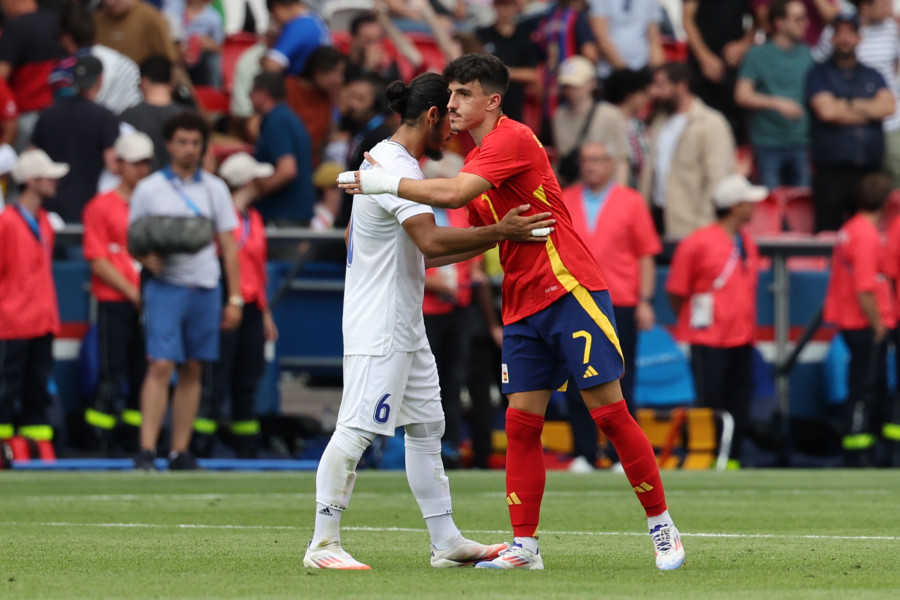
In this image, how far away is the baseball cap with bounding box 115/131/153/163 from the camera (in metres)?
13.2

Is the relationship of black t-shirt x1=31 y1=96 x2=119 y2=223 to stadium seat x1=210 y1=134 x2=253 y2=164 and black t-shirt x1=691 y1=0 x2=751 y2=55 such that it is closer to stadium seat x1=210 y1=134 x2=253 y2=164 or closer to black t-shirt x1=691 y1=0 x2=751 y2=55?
stadium seat x1=210 y1=134 x2=253 y2=164

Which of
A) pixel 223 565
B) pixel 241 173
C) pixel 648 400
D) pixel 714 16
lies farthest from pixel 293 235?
pixel 223 565

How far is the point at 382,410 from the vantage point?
21.2 feet

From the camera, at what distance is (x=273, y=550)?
724 cm

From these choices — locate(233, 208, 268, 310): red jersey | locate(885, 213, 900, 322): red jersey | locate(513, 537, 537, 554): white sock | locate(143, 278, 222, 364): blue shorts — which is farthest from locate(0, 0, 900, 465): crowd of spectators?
locate(513, 537, 537, 554): white sock

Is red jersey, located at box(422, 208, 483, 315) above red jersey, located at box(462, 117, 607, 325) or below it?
below

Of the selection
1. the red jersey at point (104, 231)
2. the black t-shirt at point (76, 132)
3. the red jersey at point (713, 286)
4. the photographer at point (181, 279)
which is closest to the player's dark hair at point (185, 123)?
the photographer at point (181, 279)

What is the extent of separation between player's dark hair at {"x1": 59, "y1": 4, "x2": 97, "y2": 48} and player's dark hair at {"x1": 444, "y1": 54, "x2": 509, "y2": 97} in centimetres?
864

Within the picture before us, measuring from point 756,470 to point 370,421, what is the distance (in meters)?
7.95

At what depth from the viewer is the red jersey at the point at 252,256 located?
44.8 feet

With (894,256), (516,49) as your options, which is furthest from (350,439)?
(516,49)

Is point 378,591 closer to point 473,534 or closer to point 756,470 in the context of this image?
point 473,534

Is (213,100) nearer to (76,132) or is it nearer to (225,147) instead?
(225,147)

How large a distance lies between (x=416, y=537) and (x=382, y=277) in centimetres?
194
